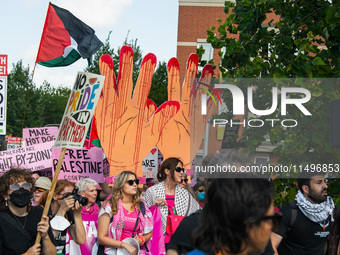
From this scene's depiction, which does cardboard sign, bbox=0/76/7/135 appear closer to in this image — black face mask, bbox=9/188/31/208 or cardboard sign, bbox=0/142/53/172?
cardboard sign, bbox=0/142/53/172

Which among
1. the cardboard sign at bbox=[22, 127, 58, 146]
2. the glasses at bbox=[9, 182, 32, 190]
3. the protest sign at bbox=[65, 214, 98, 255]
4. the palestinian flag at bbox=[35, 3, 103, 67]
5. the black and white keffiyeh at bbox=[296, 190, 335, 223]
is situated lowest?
the protest sign at bbox=[65, 214, 98, 255]

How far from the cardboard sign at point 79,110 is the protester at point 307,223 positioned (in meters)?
2.25

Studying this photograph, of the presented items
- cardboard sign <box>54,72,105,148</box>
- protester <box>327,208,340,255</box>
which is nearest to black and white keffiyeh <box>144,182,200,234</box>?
cardboard sign <box>54,72,105,148</box>

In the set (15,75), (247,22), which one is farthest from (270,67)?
(15,75)

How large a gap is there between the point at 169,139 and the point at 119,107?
1.19 meters

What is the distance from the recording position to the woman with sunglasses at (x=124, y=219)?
6504 millimetres

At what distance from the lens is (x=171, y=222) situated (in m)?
7.22

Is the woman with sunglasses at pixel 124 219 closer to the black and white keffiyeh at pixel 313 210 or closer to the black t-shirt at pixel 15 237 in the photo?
the black t-shirt at pixel 15 237

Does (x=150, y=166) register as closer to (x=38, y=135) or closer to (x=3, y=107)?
(x=38, y=135)

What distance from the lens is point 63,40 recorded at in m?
12.6

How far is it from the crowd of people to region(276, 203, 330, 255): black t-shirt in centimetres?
1

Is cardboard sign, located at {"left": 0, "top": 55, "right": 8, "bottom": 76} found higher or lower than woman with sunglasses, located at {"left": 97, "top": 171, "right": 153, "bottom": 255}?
higher

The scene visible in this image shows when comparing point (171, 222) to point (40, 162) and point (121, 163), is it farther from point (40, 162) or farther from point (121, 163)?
point (40, 162)

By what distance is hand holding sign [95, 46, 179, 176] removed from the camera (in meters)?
10.3
